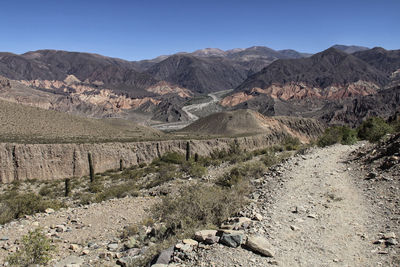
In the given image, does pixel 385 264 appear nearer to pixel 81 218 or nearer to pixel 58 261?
pixel 58 261

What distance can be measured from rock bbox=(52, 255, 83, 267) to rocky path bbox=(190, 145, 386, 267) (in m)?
3.75

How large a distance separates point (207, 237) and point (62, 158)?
34.9 m

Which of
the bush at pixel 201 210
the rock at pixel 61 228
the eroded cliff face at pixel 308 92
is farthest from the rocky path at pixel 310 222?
the eroded cliff face at pixel 308 92

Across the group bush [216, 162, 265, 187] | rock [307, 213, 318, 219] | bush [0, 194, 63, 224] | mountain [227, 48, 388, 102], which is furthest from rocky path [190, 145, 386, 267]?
mountain [227, 48, 388, 102]

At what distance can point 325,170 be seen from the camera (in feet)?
43.3

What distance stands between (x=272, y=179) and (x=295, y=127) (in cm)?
7086

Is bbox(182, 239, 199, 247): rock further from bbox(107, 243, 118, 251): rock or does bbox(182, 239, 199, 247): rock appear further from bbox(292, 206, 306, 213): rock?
bbox(292, 206, 306, 213): rock

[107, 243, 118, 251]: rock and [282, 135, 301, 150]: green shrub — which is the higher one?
[282, 135, 301, 150]: green shrub

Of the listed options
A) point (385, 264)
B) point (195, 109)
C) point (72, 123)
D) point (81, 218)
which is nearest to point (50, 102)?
point (195, 109)

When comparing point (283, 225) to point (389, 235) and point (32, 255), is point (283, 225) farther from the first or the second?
point (32, 255)

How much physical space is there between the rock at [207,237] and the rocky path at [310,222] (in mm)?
283

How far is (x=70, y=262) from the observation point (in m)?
8.55

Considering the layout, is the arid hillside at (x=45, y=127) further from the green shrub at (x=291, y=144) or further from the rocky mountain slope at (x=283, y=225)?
the rocky mountain slope at (x=283, y=225)

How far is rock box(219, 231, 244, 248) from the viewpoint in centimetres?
681
